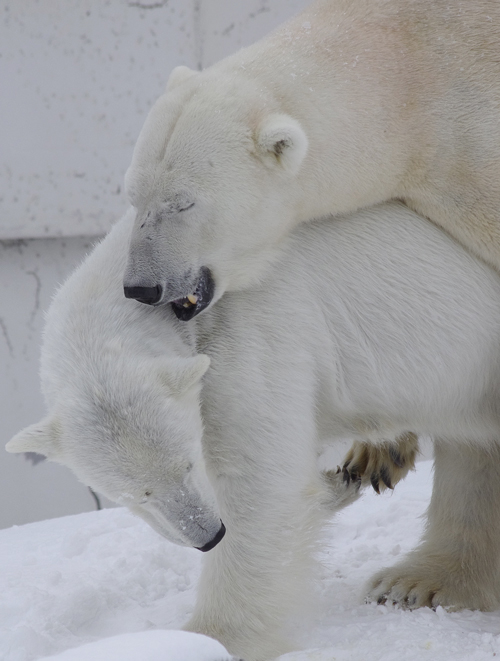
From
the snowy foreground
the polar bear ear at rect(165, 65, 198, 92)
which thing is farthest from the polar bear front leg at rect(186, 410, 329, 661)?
the polar bear ear at rect(165, 65, 198, 92)

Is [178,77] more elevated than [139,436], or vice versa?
[178,77]

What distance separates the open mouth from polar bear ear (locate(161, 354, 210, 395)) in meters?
0.13

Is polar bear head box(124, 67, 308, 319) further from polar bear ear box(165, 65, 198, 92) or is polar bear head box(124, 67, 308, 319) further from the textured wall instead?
the textured wall

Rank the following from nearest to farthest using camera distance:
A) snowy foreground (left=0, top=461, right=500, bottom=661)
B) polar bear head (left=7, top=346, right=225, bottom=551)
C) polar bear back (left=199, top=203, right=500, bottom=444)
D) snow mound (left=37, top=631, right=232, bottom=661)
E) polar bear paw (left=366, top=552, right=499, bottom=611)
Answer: snow mound (left=37, top=631, right=232, bottom=661), polar bear head (left=7, top=346, right=225, bottom=551), snowy foreground (left=0, top=461, right=500, bottom=661), polar bear back (left=199, top=203, right=500, bottom=444), polar bear paw (left=366, top=552, right=499, bottom=611)

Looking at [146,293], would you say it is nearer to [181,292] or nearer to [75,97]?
[181,292]

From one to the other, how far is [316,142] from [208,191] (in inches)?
13.0

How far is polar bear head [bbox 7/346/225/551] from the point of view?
6.20ft

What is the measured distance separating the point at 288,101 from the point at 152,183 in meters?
0.41

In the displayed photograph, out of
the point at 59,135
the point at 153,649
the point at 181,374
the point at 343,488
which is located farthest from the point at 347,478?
the point at 59,135

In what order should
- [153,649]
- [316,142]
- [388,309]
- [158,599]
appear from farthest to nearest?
[158,599]
[388,309]
[316,142]
[153,649]

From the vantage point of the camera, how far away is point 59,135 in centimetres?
473

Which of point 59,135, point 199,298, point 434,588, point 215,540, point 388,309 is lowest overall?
point 434,588

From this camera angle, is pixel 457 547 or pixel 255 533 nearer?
pixel 255 533

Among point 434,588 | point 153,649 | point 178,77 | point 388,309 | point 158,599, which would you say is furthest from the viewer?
point 158,599
